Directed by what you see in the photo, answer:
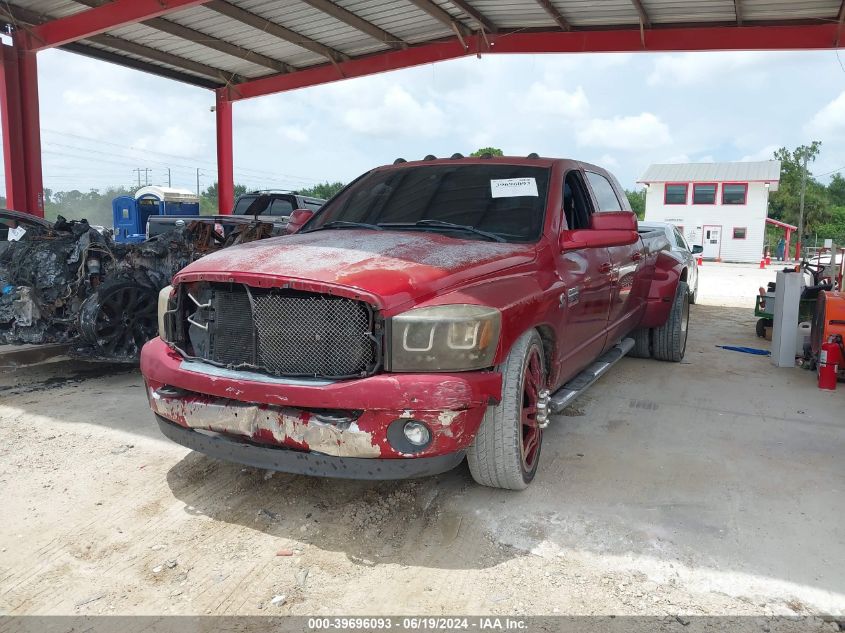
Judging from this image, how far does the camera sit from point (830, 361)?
5.58 metres

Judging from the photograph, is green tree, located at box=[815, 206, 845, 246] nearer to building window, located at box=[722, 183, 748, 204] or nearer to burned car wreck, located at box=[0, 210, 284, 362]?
building window, located at box=[722, 183, 748, 204]

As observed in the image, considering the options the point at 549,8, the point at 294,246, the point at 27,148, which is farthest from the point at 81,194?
the point at 294,246

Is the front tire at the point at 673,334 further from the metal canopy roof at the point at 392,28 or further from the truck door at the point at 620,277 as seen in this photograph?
the metal canopy roof at the point at 392,28

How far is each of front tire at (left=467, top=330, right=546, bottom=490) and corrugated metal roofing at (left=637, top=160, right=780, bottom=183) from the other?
39602 mm

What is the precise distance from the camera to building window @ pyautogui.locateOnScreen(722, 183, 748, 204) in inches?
1481

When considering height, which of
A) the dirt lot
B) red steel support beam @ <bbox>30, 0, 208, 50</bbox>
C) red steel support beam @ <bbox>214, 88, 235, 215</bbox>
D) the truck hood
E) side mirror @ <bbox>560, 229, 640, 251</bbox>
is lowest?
the dirt lot

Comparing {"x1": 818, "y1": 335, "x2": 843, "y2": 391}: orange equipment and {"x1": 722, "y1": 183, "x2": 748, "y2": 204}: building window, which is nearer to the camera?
{"x1": 818, "y1": 335, "x2": 843, "y2": 391}: orange equipment

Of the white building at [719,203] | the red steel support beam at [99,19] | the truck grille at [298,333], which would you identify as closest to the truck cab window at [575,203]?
the truck grille at [298,333]

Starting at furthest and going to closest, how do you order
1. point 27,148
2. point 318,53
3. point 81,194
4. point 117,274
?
point 81,194, point 318,53, point 27,148, point 117,274

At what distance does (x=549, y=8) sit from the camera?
9.38 meters

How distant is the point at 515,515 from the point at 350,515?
31.6 inches

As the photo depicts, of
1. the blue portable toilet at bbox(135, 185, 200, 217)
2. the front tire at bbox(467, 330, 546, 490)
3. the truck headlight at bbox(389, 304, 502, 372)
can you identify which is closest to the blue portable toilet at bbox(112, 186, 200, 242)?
the blue portable toilet at bbox(135, 185, 200, 217)

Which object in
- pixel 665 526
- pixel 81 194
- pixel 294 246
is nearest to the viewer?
pixel 665 526

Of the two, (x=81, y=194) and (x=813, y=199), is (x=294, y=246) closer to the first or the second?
(x=81, y=194)
